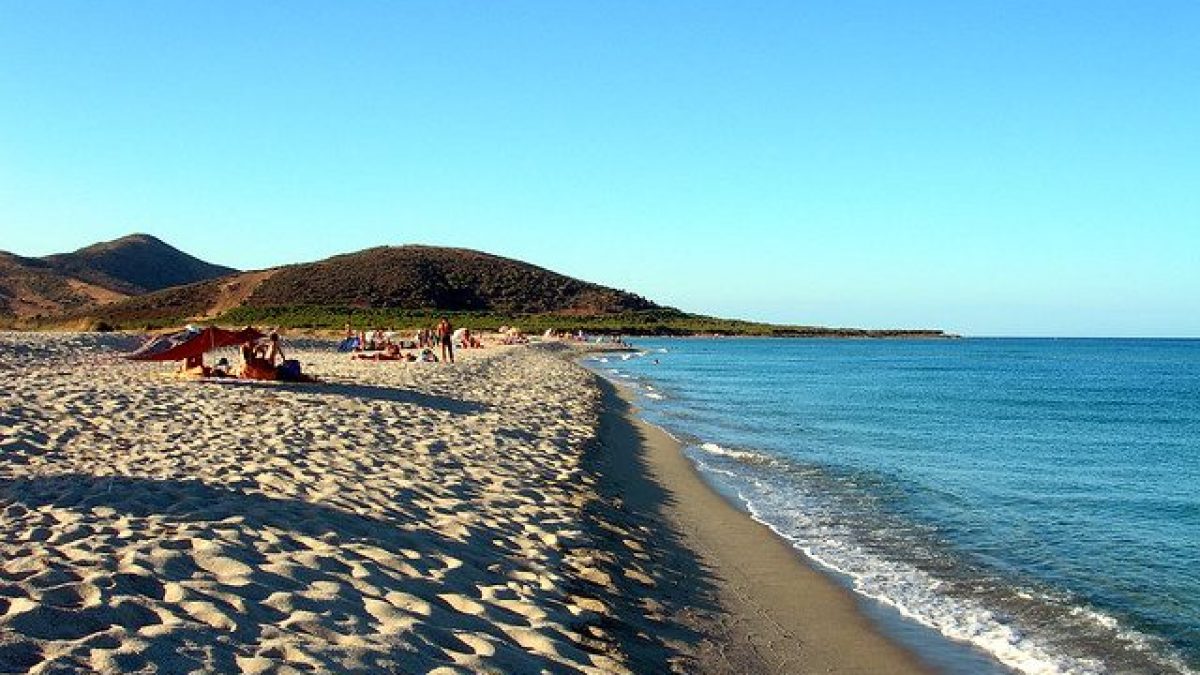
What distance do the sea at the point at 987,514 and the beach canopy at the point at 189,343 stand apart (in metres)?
9.33

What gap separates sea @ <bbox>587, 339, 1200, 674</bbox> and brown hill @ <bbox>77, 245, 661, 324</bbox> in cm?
7247

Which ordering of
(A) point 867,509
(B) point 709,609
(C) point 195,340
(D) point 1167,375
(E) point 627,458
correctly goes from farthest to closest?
(D) point 1167,375
(C) point 195,340
(E) point 627,458
(A) point 867,509
(B) point 709,609

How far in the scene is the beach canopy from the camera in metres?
18.1

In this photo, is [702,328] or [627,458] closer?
[627,458]

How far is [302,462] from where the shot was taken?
984 centimetres

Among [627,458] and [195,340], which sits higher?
[195,340]

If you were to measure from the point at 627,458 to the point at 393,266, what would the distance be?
112 m

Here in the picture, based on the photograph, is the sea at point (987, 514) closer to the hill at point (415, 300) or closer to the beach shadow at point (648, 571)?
the beach shadow at point (648, 571)

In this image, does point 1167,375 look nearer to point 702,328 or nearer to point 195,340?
point 195,340

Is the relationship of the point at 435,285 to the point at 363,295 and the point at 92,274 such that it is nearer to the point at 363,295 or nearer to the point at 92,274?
the point at 363,295

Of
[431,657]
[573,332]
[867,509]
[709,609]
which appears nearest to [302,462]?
[709,609]

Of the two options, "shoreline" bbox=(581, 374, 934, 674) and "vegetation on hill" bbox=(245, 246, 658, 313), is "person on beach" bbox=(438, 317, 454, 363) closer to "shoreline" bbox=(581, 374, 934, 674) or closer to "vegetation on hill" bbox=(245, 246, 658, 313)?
"shoreline" bbox=(581, 374, 934, 674)

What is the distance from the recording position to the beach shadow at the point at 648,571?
6227mm

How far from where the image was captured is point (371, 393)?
17.8 m
